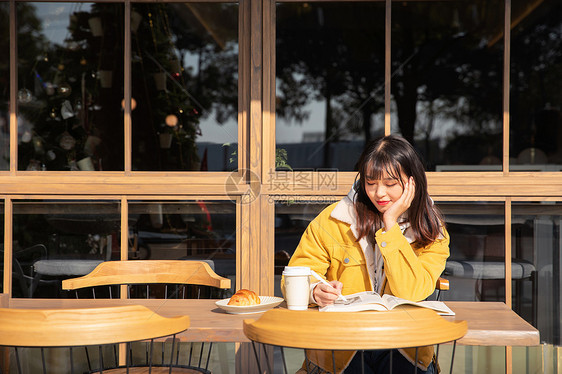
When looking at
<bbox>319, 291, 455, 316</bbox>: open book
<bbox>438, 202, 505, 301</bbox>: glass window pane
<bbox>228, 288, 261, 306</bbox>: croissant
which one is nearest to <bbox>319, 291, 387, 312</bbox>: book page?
<bbox>319, 291, 455, 316</bbox>: open book

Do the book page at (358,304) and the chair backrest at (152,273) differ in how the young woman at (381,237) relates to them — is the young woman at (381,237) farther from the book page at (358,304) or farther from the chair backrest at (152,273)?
the chair backrest at (152,273)

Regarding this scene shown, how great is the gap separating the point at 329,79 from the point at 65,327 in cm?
644

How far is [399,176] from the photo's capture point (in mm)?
1833

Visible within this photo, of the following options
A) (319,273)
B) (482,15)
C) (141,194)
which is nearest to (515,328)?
(319,273)

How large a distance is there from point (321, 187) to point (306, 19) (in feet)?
14.8

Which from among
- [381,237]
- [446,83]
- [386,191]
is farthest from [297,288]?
[446,83]

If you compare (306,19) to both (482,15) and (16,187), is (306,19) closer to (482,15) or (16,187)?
(482,15)

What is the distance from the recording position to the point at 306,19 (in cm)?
676

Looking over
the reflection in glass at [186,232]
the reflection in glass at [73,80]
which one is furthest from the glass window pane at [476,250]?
the reflection in glass at [73,80]

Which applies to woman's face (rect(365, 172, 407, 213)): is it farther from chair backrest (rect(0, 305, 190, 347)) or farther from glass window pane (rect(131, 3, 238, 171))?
glass window pane (rect(131, 3, 238, 171))

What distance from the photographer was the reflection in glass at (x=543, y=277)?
2684 mm

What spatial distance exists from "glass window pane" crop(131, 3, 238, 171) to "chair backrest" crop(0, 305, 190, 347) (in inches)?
76.6

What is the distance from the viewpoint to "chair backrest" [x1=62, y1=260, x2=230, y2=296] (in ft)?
7.38

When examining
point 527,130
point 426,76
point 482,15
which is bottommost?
point 527,130
